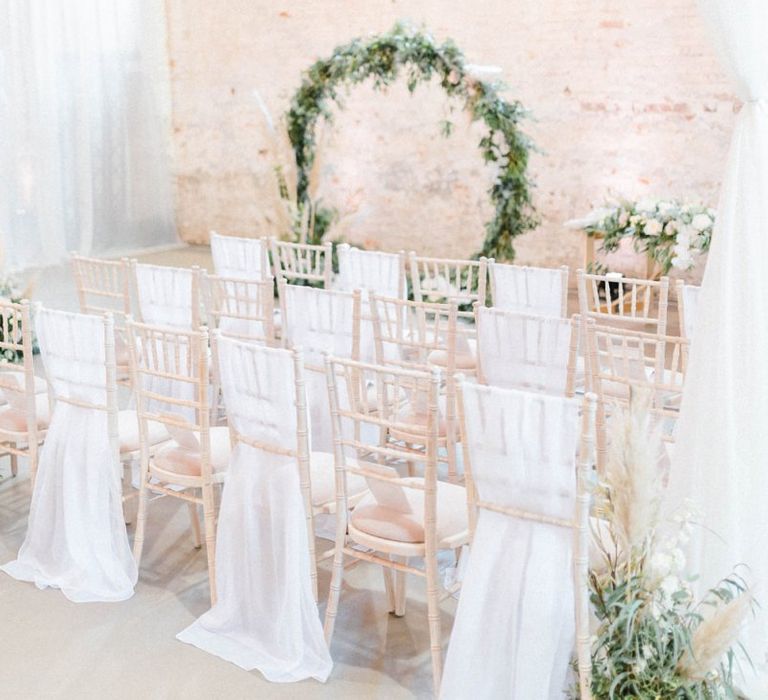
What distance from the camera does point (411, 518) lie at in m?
3.26

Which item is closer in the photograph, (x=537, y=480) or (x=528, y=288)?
(x=537, y=480)

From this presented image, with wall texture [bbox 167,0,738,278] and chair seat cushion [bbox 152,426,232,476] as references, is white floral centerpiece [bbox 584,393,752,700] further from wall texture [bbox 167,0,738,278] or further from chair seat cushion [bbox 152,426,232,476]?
wall texture [bbox 167,0,738,278]

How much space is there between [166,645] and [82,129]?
29.3 ft

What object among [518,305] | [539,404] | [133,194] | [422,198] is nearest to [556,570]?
[539,404]

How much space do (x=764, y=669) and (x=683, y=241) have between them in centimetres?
381

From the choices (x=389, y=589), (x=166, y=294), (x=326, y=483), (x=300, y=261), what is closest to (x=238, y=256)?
(x=300, y=261)

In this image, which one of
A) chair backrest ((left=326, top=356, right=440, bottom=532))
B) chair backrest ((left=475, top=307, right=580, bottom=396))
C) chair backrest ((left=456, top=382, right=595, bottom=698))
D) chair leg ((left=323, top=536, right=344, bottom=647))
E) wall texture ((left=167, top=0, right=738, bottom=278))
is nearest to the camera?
chair backrest ((left=456, top=382, right=595, bottom=698))

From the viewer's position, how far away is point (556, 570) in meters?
2.78

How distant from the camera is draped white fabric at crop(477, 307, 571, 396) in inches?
158

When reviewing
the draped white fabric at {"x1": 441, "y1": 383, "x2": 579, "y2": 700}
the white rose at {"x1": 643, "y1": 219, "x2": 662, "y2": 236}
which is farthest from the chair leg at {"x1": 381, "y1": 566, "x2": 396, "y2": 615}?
the white rose at {"x1": 643, "y1": 219, "x2": 662, "y2": 236}

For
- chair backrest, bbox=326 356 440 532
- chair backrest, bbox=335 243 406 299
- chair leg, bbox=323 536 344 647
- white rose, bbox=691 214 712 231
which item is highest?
white rose, bbox=691 214 712 231

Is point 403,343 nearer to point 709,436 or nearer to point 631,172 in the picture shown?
point 709,436

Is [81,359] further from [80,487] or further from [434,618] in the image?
[434,618]

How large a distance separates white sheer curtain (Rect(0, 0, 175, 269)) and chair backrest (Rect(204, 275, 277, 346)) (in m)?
5.38
